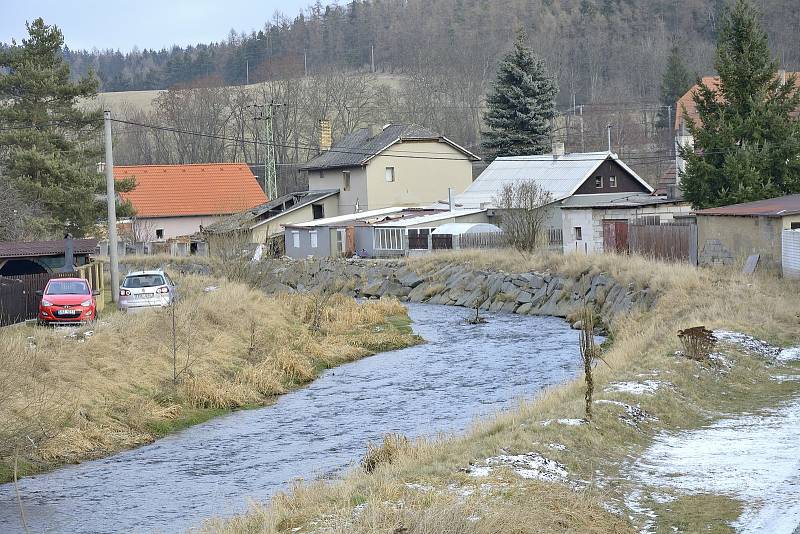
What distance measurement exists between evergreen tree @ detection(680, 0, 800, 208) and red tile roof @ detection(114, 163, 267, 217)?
3865 centimetres

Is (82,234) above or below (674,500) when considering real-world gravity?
above

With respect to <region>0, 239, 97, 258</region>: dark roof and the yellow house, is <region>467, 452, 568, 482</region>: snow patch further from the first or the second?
the yellow house

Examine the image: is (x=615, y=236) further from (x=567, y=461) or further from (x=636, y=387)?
(x=567, y=461)

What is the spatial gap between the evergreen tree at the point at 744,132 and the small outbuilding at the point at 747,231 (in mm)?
4402

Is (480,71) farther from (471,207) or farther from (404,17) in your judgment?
(471,207)

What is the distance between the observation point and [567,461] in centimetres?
1358

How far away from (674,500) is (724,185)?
109ft

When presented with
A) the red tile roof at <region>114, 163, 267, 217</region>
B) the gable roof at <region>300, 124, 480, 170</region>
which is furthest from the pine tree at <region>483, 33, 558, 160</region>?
the red tile roof at <region>114, 163, 267, 217</region>

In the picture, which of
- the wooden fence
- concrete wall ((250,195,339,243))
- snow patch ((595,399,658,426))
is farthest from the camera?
concrete wall ((250,195,339,243))

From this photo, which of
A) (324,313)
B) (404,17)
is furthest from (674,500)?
(404,17)

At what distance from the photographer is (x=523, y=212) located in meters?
49.6

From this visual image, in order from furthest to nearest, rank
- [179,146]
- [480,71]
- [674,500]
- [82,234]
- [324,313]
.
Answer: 1. [480,71]
2. [179,146]
3. [82,234]
4. [324,313]
5. [674,500]

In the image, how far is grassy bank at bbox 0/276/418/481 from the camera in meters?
19.2

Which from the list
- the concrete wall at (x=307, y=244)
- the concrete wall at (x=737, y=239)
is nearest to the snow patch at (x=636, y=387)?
the concrete wall at (x=737, y=239)
